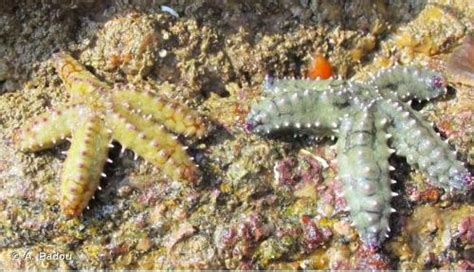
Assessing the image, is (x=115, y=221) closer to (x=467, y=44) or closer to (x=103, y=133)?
(x=103, y=133)

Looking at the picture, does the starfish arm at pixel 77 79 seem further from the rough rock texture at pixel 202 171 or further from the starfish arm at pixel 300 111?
the starfish arm at pixel 300 111

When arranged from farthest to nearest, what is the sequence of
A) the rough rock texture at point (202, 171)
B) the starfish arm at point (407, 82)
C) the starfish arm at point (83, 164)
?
1. the starfish arm at point (407, 82)
2. the rough rock texture at point (202, 171)
3. the starfish arm at point (83, 164)

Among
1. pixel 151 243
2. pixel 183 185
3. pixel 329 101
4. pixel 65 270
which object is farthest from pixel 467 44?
pixel 65 270

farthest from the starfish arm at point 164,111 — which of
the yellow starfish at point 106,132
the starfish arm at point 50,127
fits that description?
the starfish arm at point 50,127

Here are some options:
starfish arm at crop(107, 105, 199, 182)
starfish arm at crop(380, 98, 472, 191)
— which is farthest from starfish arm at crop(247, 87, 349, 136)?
starfish arm at crop(107, 105, 199, 182)

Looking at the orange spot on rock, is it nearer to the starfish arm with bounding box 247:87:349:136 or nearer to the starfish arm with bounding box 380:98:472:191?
the starfish arm with bounding box 247:87:349:136

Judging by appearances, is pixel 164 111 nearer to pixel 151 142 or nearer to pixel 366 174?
pixel 151 142

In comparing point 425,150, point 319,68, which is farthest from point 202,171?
point 425,150
